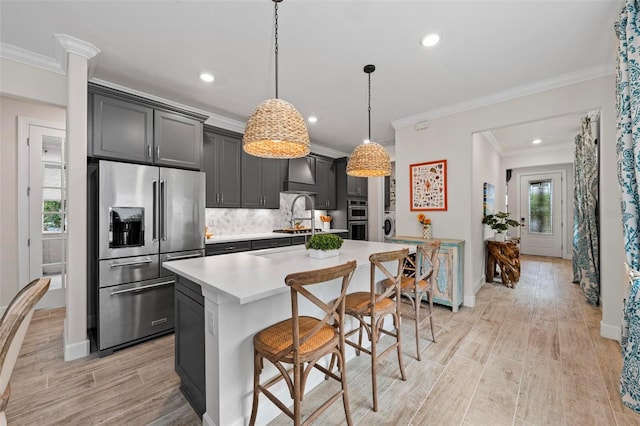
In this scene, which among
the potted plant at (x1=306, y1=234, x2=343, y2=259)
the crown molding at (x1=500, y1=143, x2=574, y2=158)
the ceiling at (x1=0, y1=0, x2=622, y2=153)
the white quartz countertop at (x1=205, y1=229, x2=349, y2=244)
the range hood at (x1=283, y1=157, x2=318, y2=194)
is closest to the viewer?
the ceiling at (x1=0, y1=0, x2=622, y2=153)

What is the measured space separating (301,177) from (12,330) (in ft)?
14.0

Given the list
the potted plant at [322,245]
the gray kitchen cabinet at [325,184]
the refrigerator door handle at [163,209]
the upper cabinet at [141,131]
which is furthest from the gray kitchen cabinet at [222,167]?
the potted plant at [322,245]

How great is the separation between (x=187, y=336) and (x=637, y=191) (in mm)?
3173

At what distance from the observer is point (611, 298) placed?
8.91ft

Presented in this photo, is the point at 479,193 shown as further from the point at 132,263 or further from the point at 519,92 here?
the point at 132,263

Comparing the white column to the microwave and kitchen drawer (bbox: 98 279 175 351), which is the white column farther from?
the microwave

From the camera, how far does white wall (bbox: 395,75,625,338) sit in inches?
106

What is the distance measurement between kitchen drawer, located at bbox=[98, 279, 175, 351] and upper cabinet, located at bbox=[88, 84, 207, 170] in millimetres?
1309

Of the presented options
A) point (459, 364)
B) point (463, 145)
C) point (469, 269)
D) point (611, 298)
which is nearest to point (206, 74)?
point (463, 145)

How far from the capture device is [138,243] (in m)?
2.71

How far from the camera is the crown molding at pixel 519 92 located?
273 cm

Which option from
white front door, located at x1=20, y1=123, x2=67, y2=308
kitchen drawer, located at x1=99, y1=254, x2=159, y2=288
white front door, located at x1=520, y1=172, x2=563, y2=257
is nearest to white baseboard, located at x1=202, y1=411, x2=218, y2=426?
kitchen drawer, located at x1=99, y1=254, x2=159, y2=288

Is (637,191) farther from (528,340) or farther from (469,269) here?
(469,269)

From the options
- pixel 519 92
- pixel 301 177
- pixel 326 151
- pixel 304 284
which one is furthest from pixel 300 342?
pixel 326 151
